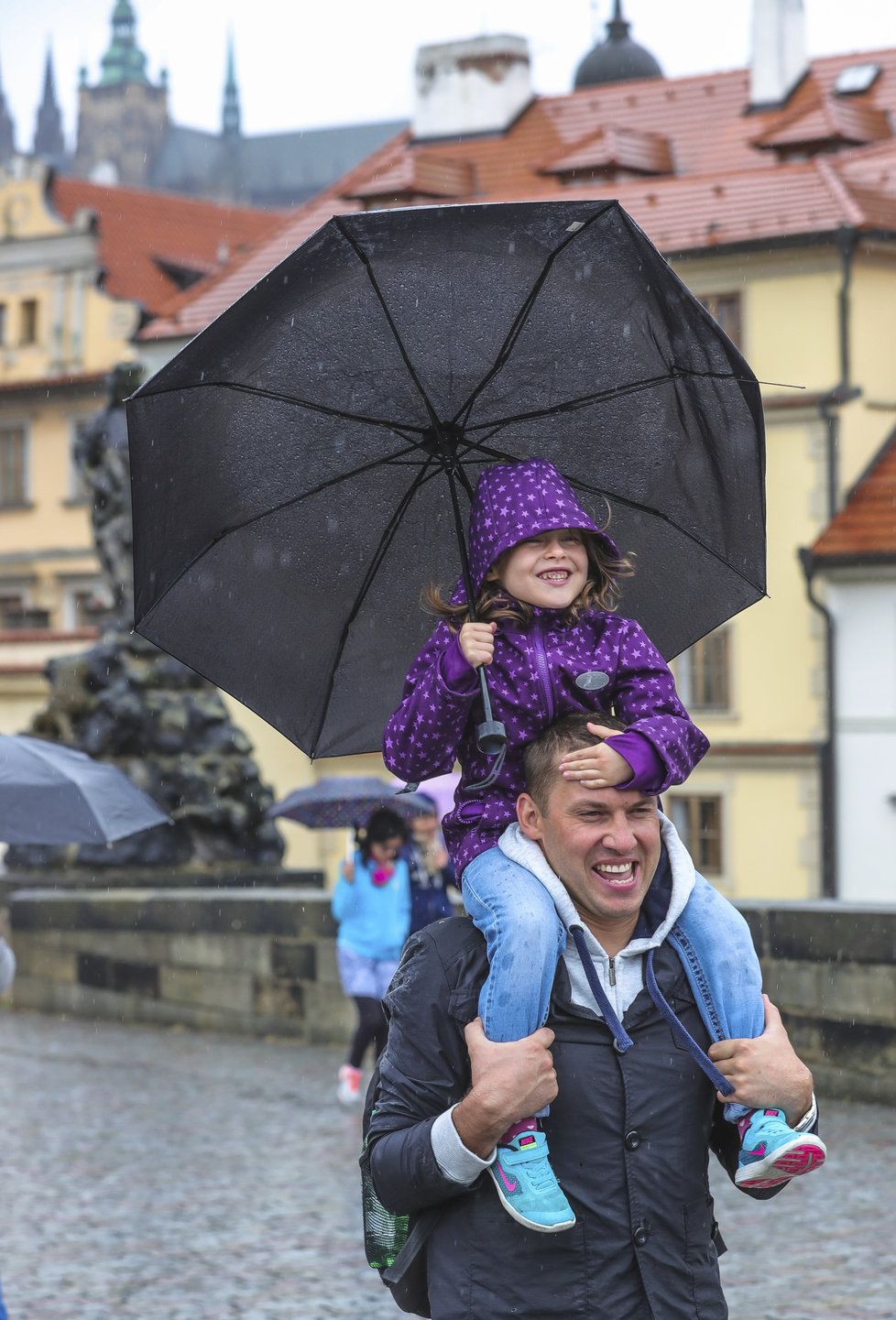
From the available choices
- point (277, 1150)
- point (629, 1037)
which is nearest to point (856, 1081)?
point (277, 1150)

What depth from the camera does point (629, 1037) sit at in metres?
3.39

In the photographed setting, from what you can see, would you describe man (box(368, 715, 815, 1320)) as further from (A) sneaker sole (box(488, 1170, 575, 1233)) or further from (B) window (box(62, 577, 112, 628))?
(B) window (box(62, 577, 112, 628))

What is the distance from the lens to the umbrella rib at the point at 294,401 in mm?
4105

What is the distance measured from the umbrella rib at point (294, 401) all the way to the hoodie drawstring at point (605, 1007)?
118 centimetres

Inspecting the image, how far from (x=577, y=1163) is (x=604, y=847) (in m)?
0.44

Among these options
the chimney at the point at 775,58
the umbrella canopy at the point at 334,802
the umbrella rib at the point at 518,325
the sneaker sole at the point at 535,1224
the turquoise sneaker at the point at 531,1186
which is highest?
the chimney at the point at 775,58

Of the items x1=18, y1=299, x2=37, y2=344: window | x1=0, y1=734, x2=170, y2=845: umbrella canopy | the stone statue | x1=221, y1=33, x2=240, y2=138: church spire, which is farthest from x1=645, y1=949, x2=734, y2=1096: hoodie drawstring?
x1=221, y1=33, x2=240, y2=138: church spire

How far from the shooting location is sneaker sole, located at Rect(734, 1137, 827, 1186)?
3.34 m

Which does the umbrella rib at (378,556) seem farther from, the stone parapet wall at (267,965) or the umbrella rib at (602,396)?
the stone parapet wall at (267,965)

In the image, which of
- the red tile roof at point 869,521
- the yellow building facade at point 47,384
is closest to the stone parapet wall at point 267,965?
the red tile roof at point 869,521

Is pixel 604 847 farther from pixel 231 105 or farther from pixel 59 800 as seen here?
pixel 231 105

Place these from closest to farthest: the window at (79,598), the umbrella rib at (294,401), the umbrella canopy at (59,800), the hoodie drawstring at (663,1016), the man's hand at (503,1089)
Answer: the man's hand at (503,1089)
the hoodie drawstring at (663,1016)
the umbrella rib at (294,401)
the umbrella canopy at (59,800)
the window at (79,598)

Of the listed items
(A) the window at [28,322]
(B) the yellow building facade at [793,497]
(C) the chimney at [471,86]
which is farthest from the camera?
(A) the window at [28,322]

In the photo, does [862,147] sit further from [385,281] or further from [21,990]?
[385,281]
